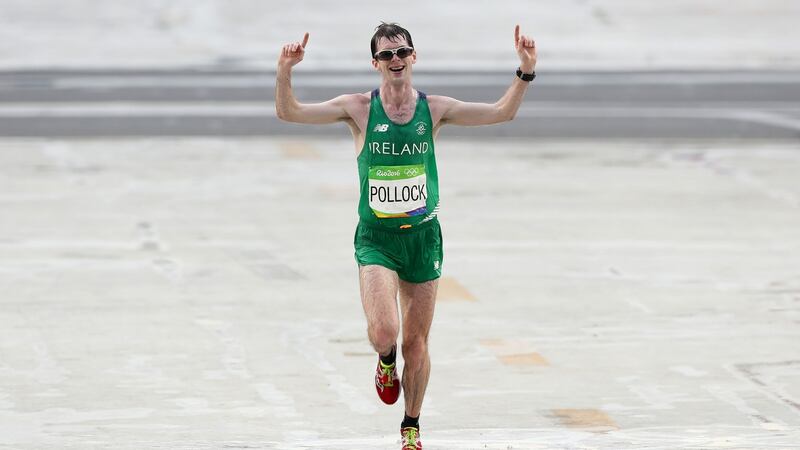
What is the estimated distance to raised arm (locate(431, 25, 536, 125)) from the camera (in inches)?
300

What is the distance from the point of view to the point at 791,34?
33.5 meters

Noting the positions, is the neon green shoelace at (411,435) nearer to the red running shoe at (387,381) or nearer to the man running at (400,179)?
the man running at (400,179)

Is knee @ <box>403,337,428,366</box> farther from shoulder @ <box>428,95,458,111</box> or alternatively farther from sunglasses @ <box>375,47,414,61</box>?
sunglasses @ <box>375,47,414,61</box>

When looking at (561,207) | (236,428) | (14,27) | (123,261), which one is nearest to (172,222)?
(123,261)

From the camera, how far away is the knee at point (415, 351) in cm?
763

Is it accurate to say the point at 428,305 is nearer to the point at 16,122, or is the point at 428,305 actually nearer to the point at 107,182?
the point at 107,182

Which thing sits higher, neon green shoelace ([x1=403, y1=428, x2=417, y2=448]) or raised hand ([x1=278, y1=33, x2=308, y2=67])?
raised hand ([x1=278, y1=33, x2=308, y2=67])

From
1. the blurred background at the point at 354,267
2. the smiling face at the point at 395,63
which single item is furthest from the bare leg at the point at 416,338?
the smiling face at the point at 395,63

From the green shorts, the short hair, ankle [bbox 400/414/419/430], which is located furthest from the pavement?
the short hair

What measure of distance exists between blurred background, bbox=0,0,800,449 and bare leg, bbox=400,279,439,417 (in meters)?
0.32

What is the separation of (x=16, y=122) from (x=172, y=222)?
8.11 meters

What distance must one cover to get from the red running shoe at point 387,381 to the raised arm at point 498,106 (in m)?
1.17

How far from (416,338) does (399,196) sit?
67 centimetres

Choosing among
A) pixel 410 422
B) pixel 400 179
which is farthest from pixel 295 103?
pixel 410 422
